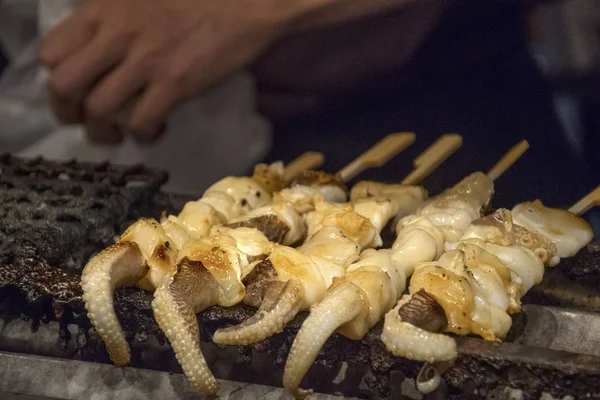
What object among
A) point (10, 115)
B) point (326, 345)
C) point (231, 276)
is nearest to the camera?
point (326, 345)

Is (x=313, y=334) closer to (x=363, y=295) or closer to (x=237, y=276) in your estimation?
(x=363, y=295)

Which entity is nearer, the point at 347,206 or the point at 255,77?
the point at 347,206

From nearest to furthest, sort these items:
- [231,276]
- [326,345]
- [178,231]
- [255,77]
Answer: [326,345] → [231,276] → [178,231] → [255,77]

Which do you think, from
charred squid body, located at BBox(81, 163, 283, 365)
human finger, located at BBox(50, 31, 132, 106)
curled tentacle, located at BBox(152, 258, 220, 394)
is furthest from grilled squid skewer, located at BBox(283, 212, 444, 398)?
human finger, located at BBox(50, 31, 132, 106)

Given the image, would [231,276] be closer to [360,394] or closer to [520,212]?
[360,394]

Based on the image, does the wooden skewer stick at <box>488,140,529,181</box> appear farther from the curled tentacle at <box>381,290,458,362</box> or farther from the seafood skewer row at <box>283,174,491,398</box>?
the curled tentacle at <box>381,290,458,362</box>

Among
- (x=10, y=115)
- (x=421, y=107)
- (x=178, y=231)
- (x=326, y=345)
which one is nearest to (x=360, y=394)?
(x=326, y=345)
